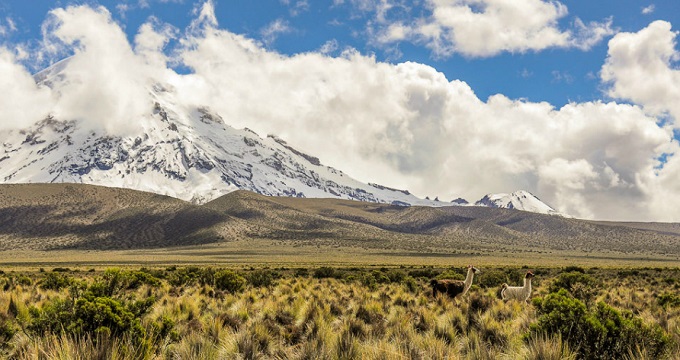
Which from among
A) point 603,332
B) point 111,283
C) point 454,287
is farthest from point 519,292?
point 111,283

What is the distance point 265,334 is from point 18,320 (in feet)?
16.9

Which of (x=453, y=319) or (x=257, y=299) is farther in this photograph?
(x=257, y=299)

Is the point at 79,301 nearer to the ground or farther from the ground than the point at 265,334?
farther from the ground

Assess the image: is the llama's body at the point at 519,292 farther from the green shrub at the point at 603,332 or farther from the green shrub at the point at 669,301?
the green shrub at the point at 603,332

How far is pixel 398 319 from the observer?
1109cm

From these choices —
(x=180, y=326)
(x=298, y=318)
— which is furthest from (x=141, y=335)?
(x=298, y=318)

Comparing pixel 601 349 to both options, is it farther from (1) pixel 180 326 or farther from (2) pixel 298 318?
(1) pixel 180 326

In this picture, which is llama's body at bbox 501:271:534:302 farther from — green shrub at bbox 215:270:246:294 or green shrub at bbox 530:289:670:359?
green shrub at bbox 215:270:246:294

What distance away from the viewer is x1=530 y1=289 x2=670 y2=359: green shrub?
7.14 m

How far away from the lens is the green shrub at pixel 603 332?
7.14 metres

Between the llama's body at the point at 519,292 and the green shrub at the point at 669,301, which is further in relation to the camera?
the green shrub at the point at 669,301

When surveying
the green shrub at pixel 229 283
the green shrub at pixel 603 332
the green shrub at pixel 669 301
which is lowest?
the green shrub at pixel 229 283

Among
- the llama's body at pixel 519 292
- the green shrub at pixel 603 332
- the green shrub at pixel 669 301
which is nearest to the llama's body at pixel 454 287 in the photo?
the llama's body at pixel 519 292

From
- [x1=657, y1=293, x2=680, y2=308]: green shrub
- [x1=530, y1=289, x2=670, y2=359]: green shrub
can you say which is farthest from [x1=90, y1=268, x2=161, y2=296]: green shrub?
[x1=657, y1=293, x2=680, y2=308]: green shrub
